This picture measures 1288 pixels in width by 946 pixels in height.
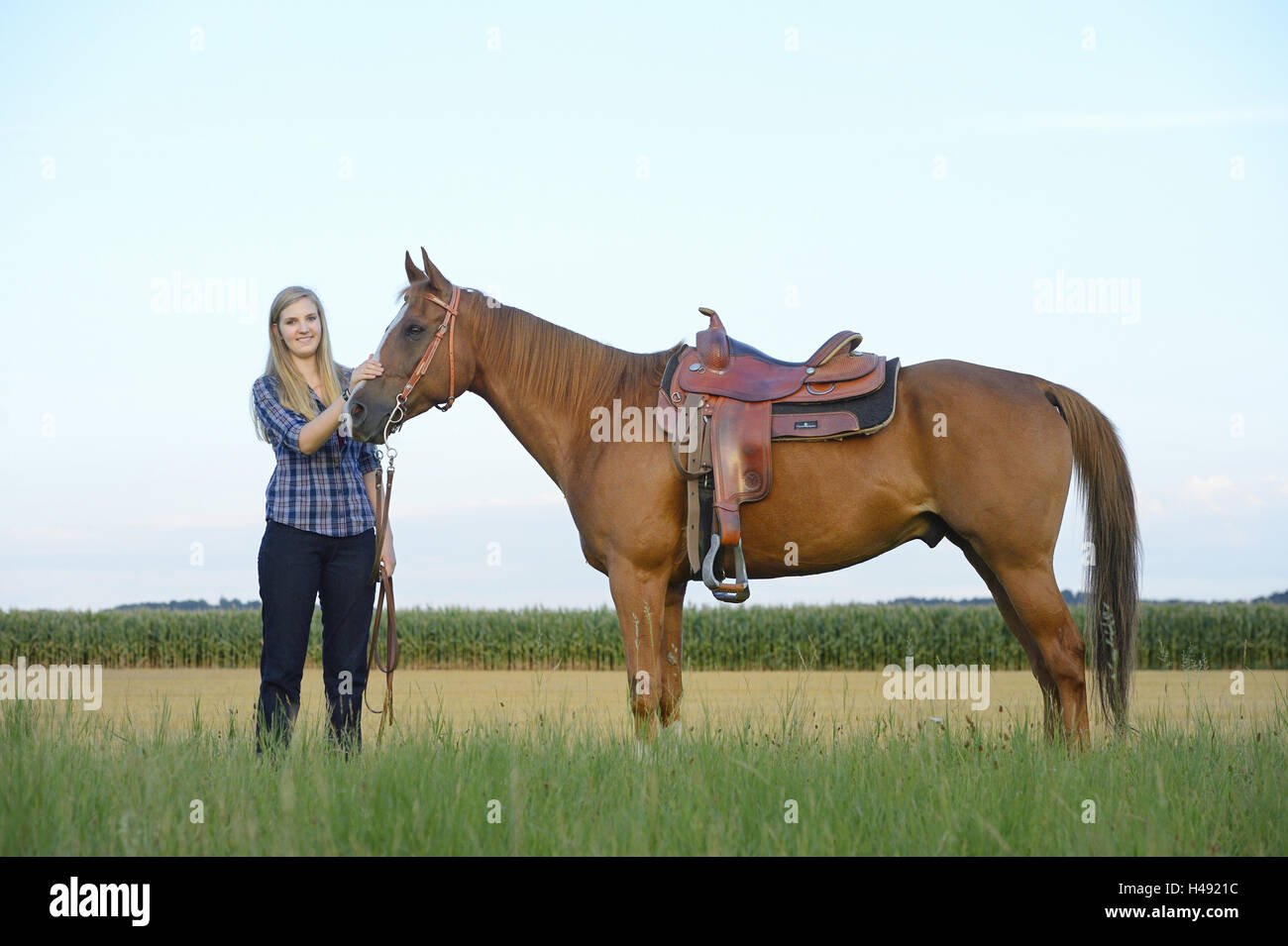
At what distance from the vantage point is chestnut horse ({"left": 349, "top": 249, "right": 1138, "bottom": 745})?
5246mm

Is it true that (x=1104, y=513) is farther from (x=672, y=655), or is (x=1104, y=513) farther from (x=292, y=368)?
(x=292, y=368)

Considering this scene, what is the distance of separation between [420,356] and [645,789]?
2.84 meters

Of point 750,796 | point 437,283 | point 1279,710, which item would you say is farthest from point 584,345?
point 1279,710

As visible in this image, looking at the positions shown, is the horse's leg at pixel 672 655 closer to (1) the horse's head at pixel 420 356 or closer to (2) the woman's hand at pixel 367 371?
(1) the horse's head at pixel 420 356

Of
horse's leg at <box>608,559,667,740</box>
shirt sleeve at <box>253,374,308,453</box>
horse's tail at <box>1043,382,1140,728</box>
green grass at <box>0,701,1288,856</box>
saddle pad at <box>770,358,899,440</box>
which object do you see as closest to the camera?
green grass at <box>0,701,1288,856</box>

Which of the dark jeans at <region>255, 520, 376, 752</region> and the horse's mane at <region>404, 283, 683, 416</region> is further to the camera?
the horse's mane at <region>404, 283, 683, 416</region>

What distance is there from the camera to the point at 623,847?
10.9ft

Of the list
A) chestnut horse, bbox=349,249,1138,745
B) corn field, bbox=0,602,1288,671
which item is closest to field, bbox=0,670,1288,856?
chestnut horse, bbox=349,249,1138,745

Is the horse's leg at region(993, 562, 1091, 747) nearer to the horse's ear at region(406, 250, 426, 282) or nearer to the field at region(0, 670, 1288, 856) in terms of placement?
the field at region(0, 670, 1288, 856)

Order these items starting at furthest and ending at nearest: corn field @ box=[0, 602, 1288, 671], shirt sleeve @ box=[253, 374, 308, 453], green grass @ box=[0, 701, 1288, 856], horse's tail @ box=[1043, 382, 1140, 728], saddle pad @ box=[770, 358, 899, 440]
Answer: corn field @ box=[0, 602, 1288, 671] → horse's tail @ box=[1043, 382, 1140, 728] → saddle pad @ box=[770, 358, 899, 440] → shirt sleeve @ box=[253, 374, 308, 453] → green grass @ box=[0, 701, 1288, 856]

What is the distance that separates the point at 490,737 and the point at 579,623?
74.8ft

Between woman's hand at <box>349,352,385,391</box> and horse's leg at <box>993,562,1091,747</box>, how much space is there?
147 inches
